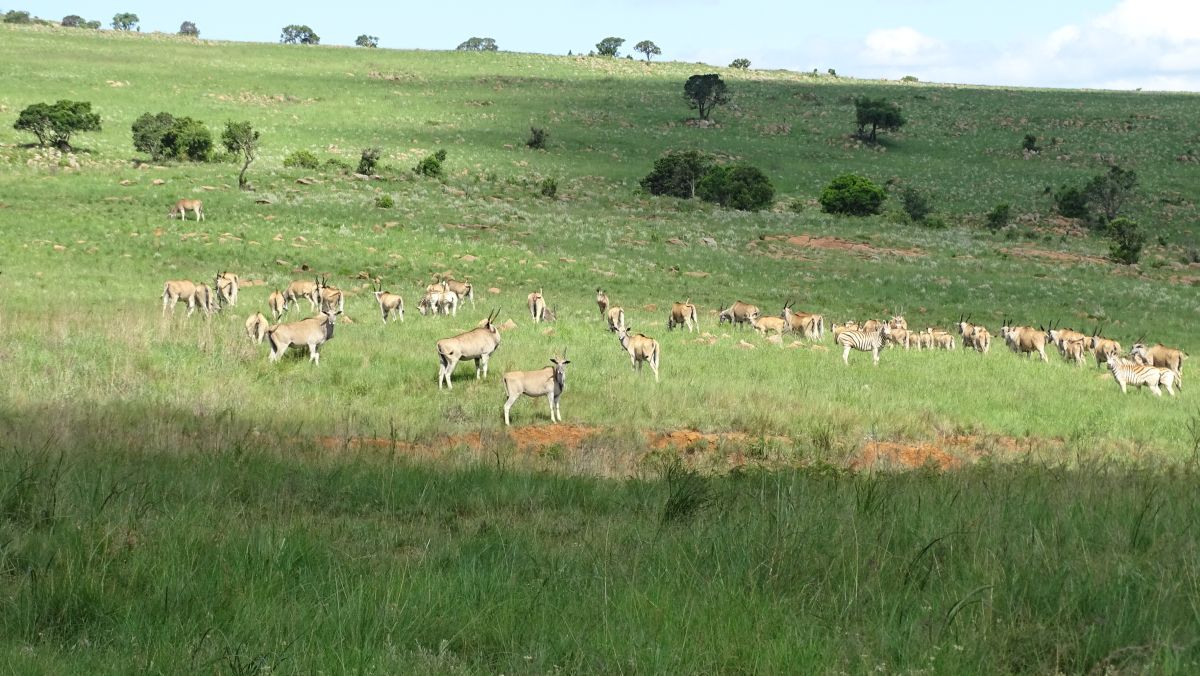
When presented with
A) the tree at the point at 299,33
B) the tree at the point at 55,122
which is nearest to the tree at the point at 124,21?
the tree at the point at 299,33

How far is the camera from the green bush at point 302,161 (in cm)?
5944

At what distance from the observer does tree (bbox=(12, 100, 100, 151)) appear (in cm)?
5822

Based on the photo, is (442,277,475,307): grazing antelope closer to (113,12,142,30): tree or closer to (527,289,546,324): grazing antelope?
(527,289,546,324): grazing antelope

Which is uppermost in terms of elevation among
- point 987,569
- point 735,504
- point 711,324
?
point 987,569

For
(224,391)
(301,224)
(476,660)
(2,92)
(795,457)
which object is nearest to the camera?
(476,660)

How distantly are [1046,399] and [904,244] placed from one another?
35.4 metres

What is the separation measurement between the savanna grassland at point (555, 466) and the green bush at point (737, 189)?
54.6 feet

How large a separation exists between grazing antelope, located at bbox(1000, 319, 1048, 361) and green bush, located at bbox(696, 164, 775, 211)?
3749cm

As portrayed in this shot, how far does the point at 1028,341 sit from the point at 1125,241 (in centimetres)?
3317

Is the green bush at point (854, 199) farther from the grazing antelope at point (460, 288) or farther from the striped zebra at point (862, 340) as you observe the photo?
the striped zebra at point (862, 340)

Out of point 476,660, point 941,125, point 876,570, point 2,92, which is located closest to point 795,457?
point 876,570

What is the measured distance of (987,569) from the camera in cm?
592

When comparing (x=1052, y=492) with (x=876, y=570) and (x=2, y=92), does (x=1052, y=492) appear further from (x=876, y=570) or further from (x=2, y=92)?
(x=2, y=92)

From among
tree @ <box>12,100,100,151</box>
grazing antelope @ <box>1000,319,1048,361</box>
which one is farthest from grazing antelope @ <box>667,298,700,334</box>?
tree @ <box>12,100,100,151</box>
